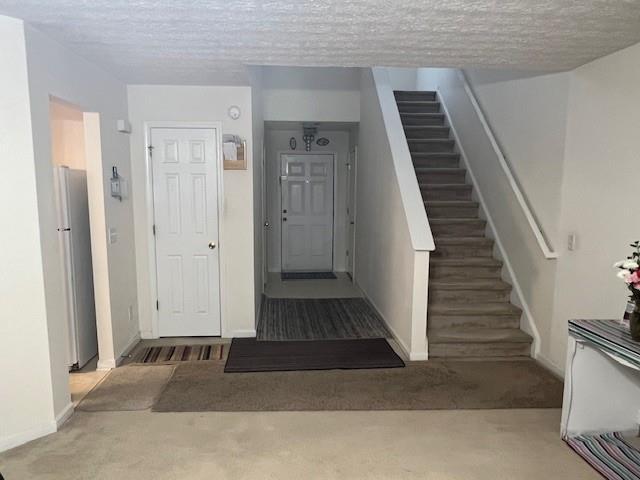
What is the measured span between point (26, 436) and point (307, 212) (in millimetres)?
5197

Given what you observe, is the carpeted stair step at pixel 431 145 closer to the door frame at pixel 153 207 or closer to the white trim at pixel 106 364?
the door frame at pixel 153 207

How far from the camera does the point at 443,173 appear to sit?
5.12 meters

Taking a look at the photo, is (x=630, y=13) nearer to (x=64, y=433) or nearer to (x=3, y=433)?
(x=64, y=433)

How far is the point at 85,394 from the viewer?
307 centimetres

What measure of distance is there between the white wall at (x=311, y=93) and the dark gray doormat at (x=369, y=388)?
3.38 m

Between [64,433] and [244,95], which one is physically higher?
[244,95]

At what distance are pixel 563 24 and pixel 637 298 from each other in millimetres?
1465

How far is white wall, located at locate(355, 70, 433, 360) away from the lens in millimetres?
3582

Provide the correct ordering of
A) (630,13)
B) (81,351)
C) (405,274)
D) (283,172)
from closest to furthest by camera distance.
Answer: (630,13), (81,351), (405,274), (283,172)

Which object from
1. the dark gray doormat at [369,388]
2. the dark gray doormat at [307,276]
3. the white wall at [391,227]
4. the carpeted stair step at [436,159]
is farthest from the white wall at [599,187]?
the dark gray doormat at [307,276]

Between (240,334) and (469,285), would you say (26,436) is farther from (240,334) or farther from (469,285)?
(469,285)

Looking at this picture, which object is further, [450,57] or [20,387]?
[450,57]

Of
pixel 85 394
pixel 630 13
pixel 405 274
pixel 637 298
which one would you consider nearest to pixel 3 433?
pixel 85 394

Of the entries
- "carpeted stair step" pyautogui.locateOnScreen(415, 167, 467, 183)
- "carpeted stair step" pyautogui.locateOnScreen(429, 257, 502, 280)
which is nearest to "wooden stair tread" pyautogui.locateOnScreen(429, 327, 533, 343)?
"carpeted stair step" pyautogui.locateOnScreen(429, 257, 502, 280)
